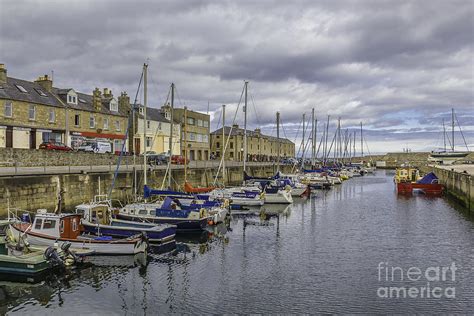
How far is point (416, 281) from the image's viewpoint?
1972cm

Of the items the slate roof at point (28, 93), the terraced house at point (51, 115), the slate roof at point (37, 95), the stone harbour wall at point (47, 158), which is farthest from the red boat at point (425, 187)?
the slate roof at point (28, 93)

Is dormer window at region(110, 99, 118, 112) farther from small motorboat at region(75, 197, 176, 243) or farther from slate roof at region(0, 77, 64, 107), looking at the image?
small motorboat at region(75, 197, 176, 243)

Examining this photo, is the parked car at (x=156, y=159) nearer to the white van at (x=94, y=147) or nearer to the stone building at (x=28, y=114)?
the white van at (x=94, y=147)

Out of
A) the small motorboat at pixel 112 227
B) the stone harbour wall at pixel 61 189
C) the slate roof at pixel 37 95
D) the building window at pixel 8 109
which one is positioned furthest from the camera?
the slate roof at pixel 37 95

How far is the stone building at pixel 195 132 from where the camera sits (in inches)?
3278

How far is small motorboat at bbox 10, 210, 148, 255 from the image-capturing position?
22594 millimetres

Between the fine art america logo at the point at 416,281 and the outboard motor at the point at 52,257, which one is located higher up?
the outboard motor at the point at 52,257

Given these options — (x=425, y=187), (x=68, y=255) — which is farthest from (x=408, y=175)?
(x=68, y=255)

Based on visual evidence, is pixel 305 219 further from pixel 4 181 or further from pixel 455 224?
pixel 4 181

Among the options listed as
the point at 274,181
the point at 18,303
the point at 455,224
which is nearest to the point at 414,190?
the point at 274,181

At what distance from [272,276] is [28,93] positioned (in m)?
43.3

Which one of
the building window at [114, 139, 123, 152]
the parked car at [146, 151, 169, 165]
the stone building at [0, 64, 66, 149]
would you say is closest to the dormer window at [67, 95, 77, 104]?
the stone building at [0, 64, 66, 149]

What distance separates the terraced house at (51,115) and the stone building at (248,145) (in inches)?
1288

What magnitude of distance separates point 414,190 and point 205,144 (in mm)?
44358
